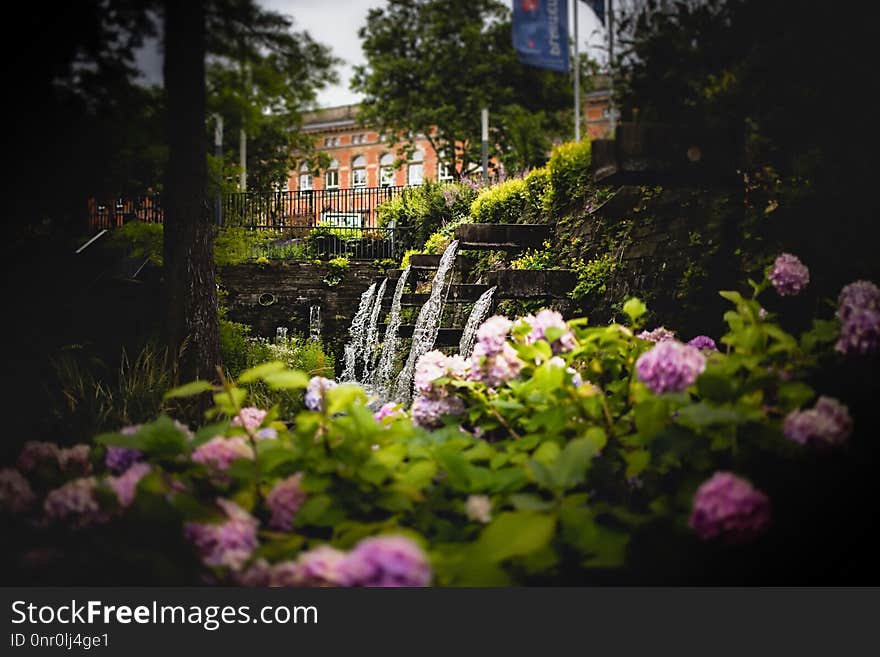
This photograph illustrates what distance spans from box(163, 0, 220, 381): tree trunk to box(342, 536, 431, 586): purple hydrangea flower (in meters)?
1.77

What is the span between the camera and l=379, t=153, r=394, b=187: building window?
378 centimetres

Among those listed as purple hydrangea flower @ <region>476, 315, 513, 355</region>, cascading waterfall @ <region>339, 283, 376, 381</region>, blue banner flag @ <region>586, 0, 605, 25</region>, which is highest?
blue banner flag @ <region>586, 0, 605, 25</region>

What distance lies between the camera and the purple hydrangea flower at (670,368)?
4.17ft

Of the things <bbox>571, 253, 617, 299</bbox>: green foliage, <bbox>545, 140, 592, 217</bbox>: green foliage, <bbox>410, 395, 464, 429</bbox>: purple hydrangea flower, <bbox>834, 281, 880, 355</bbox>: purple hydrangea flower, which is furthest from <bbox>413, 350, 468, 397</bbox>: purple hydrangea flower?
<bbox>545, 140, 592, 217</bbox>: green foliage

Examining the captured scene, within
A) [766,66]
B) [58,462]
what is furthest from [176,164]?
[766,66]

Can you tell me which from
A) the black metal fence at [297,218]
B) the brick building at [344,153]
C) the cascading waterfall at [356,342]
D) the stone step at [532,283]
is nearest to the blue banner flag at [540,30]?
the brick building at [344,153]

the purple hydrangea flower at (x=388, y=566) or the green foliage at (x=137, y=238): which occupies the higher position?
the green foliage at (x=137, y=238)

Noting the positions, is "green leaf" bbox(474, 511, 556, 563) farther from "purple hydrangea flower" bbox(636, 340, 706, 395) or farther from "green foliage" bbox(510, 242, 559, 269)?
"green foliage" bbox(510, 242, 559, 269)

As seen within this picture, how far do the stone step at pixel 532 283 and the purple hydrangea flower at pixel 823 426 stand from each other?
3126mm

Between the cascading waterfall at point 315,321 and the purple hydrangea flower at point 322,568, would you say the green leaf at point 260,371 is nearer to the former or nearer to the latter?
the purple hydrangea flower at point 322,568

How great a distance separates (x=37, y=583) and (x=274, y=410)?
565 millimetres

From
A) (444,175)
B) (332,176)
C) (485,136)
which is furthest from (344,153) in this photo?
(444,175)

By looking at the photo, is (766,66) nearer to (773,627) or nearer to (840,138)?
(840,138)

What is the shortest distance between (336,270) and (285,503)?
9.16m
